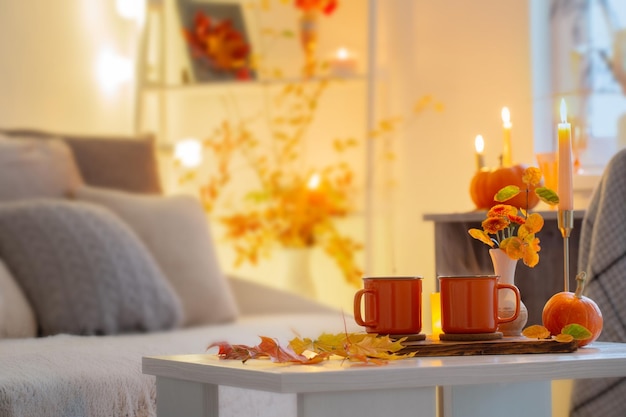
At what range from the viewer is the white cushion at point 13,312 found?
6.66 feet

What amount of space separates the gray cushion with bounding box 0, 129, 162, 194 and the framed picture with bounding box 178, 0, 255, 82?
21.7 inches

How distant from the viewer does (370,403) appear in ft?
3.53

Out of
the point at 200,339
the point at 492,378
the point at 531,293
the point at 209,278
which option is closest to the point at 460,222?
the point at 531,293

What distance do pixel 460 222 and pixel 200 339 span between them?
583 mm

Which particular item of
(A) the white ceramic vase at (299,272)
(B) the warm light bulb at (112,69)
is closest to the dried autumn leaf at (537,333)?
(A) the white ceramic vase at (299,272)

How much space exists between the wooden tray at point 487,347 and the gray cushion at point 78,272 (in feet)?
3.45

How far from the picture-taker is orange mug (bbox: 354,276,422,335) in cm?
127

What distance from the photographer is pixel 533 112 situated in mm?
2363

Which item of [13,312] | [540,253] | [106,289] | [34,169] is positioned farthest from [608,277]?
[34,169]

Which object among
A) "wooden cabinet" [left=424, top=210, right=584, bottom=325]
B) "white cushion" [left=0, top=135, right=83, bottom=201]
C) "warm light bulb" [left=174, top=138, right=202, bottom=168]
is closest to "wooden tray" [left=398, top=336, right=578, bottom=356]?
"wooden cabinet" [left=424, top=210, right=584, bottom=325]

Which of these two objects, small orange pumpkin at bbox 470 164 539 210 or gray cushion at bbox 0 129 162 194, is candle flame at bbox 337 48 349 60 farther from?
small orange pumpkin at bbox 470 164 539 210

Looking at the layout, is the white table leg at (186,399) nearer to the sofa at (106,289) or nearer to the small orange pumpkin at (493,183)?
the sofa at (106,289)

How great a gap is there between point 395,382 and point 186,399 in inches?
11.3

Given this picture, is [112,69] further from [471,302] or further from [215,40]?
[471,302]
